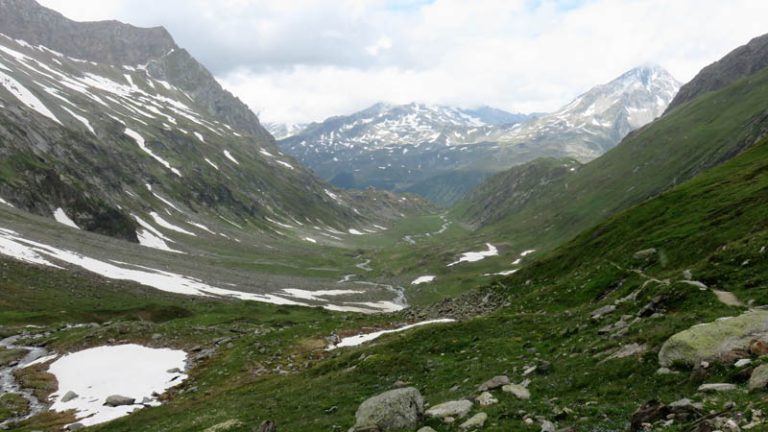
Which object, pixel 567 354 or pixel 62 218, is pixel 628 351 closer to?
pixel 567 354

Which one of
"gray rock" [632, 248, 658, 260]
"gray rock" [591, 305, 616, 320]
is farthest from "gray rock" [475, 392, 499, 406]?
"gray rock" [632, 248, 658, 260]

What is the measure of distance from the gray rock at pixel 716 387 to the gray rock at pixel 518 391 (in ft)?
22.8

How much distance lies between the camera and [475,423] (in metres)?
20.3

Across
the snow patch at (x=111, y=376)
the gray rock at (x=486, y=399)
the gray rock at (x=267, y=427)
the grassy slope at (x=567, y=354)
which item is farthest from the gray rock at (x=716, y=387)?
the snow patch at (x=111, y=376)

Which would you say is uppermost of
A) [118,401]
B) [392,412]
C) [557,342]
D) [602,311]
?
[392,412]

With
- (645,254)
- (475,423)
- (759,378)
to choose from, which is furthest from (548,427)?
(645,254)

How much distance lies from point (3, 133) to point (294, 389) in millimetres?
183309

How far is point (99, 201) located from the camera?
17812 centimetres

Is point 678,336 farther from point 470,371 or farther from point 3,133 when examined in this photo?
point 3,133

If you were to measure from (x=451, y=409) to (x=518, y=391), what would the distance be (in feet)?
10.6

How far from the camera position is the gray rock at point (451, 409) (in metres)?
22.2

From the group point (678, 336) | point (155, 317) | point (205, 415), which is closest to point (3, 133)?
point (155, 317)

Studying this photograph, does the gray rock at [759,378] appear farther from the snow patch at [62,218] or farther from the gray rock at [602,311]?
the snow patch at [62,218]

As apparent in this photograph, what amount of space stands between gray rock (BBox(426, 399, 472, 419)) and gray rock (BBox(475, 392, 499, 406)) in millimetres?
521
